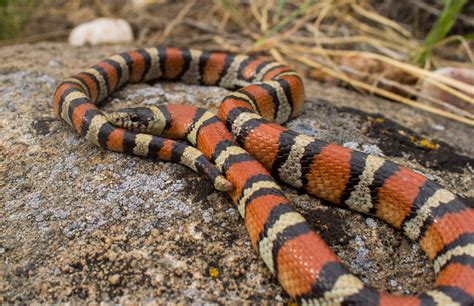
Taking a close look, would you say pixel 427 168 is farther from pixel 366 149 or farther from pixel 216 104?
pixel 216 104

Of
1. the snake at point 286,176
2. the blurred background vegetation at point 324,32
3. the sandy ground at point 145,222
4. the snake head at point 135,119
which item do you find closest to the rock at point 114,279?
the sandy ground at point 145,222

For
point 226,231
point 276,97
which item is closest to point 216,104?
point 276,97

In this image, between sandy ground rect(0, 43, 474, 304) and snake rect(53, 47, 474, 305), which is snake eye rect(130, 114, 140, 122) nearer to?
snake rect(53, 47, 474, 305)

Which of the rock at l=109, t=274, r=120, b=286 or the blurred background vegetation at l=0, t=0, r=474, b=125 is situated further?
the blurred background vegetation at l=0, t=0, r=474, b=125

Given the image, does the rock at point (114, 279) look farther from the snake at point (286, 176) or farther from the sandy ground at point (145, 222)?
the snake at point (286, 176)

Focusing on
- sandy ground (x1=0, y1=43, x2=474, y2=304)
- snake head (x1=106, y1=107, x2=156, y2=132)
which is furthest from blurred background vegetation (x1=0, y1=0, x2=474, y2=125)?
snake head (x1=106, y1=107, x2=156, y2=132)

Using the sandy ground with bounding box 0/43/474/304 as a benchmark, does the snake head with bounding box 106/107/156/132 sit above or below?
above

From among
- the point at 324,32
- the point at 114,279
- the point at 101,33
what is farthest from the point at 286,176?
the point at 101,33
